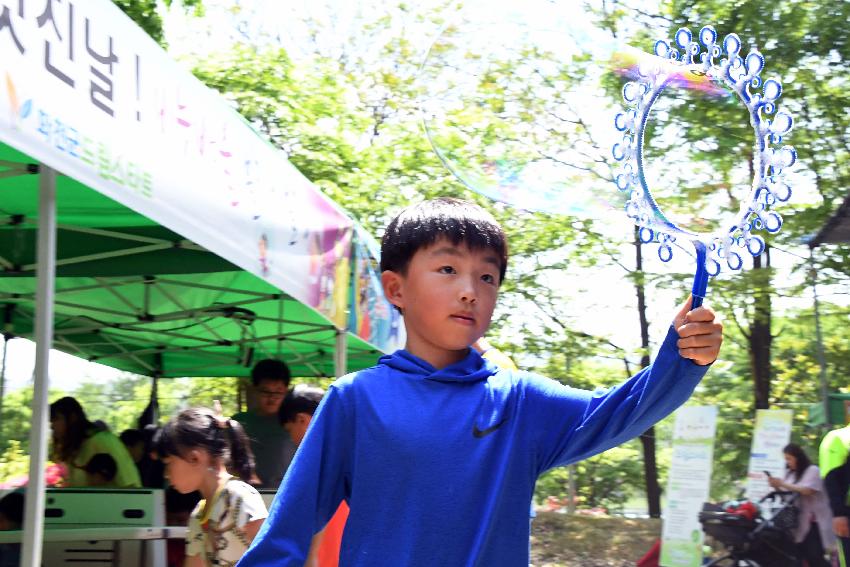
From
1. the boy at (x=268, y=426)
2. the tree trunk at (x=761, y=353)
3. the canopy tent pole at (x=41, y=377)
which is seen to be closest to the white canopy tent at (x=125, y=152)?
the canopy tent pole at (x=41, y=377)

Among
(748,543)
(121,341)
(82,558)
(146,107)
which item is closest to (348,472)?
(146,107)

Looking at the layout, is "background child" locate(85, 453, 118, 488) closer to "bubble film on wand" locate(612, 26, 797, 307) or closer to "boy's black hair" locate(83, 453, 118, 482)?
"boy's black hair" locate(83, 453, 118, 482)

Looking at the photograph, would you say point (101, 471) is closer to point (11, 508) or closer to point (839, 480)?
point (11, 508)

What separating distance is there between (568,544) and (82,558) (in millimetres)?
11997

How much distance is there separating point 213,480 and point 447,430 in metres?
2.14

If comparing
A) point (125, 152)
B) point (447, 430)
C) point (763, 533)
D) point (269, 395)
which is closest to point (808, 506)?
point (763, 533)

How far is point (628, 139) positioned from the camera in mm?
1878

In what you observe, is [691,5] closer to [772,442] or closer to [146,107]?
[772,442]

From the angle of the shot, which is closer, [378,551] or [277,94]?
[378,551]

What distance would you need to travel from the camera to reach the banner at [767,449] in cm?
1123

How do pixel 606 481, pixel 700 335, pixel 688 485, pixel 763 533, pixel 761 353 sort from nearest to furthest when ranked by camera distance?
1. pixel 700 335
2. pixel 763 533
3. pixel 688 485
4. pixel 761 353
5. pixel 606 481

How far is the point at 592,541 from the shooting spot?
16.7 metres

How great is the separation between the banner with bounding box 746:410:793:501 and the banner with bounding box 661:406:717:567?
2.75 feet

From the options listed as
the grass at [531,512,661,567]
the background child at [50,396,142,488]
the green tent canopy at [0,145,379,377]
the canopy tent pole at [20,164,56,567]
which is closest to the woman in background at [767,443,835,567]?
the green tent canopy at [0,145,379,377]
